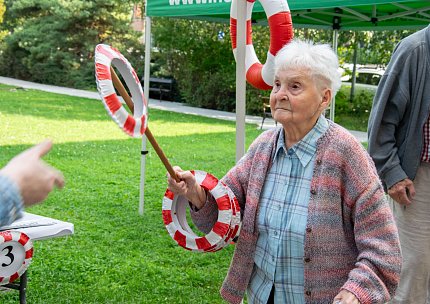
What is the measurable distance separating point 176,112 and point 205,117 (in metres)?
1.09

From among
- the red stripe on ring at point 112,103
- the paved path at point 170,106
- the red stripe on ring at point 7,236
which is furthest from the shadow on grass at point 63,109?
the red stripe on ring at point 112,103

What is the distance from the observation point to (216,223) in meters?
2.49

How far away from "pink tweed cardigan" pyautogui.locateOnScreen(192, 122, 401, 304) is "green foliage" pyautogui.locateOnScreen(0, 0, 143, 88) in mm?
22780

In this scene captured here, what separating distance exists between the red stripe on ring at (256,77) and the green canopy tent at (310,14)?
5cm

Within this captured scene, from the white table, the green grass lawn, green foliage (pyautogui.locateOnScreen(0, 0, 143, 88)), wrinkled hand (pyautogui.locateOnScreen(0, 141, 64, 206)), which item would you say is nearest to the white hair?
wrinkled hand (pyautogui.locateOnScreen(0, 141, 64, 206))

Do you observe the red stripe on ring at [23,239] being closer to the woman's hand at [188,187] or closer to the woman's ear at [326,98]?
the woman's hand at [188,187]

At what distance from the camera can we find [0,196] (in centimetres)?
135

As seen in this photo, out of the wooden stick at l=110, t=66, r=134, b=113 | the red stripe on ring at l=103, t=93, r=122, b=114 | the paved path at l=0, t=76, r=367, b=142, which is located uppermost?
the wooden stick at l=110, t=66, r=134, b=113

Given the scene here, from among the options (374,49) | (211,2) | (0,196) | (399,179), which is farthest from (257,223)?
(374,49)

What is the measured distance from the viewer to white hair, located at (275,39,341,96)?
2365 millimetres

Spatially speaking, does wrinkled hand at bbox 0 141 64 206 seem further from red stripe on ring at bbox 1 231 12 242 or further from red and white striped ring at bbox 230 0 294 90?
red stripe on ring at bbox 1 231 12 242

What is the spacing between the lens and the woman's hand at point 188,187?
2.44 meters

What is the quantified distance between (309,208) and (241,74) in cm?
115

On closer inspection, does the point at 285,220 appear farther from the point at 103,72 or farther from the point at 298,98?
the point at 103,72
